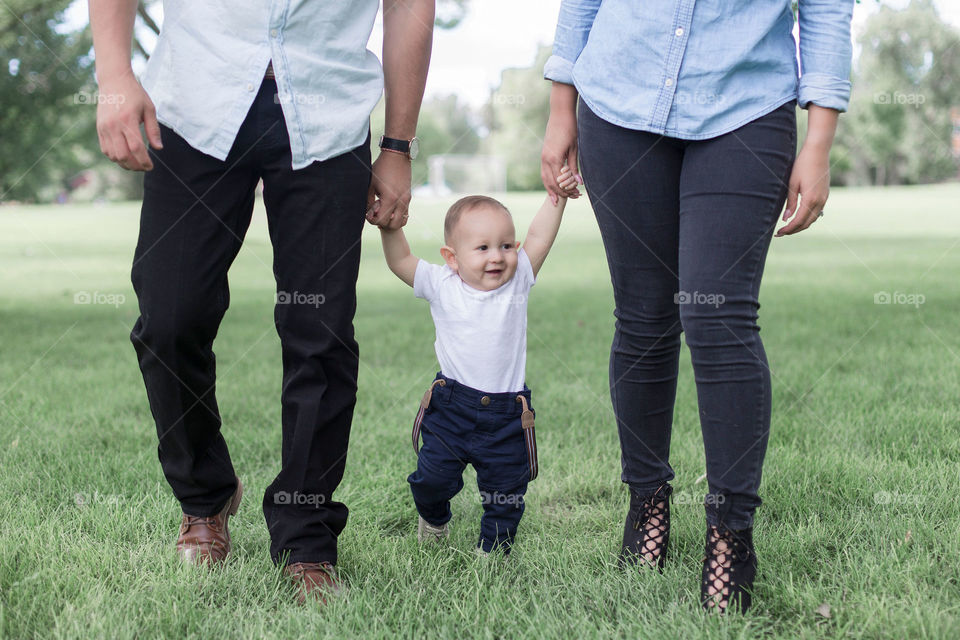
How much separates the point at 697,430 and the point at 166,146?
2.44 meters

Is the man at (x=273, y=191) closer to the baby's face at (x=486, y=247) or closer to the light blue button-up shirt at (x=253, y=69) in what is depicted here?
the light blue button-up shirt at (x=253, y=69)

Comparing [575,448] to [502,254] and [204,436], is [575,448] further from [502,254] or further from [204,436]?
[204,436]

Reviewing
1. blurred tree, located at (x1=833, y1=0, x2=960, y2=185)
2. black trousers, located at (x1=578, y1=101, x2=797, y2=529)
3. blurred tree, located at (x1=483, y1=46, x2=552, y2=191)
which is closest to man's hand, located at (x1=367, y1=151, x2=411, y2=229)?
black trousers, located at (x1=578, y1=101, x2=797, y2=529)

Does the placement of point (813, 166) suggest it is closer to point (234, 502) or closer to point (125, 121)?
point (125, 121)

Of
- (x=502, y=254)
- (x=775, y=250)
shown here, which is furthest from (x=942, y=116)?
(x=502, y=254)

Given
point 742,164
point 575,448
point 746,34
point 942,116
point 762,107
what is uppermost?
point 942,116

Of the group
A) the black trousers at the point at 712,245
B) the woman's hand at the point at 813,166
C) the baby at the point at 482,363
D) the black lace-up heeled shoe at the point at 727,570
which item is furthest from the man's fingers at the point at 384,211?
the black lace-up heeled shoe at the point at 727,570

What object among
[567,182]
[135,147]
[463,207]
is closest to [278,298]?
[135,147]

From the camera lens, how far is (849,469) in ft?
9.47

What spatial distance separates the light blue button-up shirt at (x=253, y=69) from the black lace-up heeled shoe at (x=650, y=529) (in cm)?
123

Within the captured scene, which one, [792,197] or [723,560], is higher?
[792,197]

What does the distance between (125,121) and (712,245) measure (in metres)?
1.34

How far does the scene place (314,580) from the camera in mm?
2127

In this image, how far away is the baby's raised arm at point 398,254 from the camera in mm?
2416
